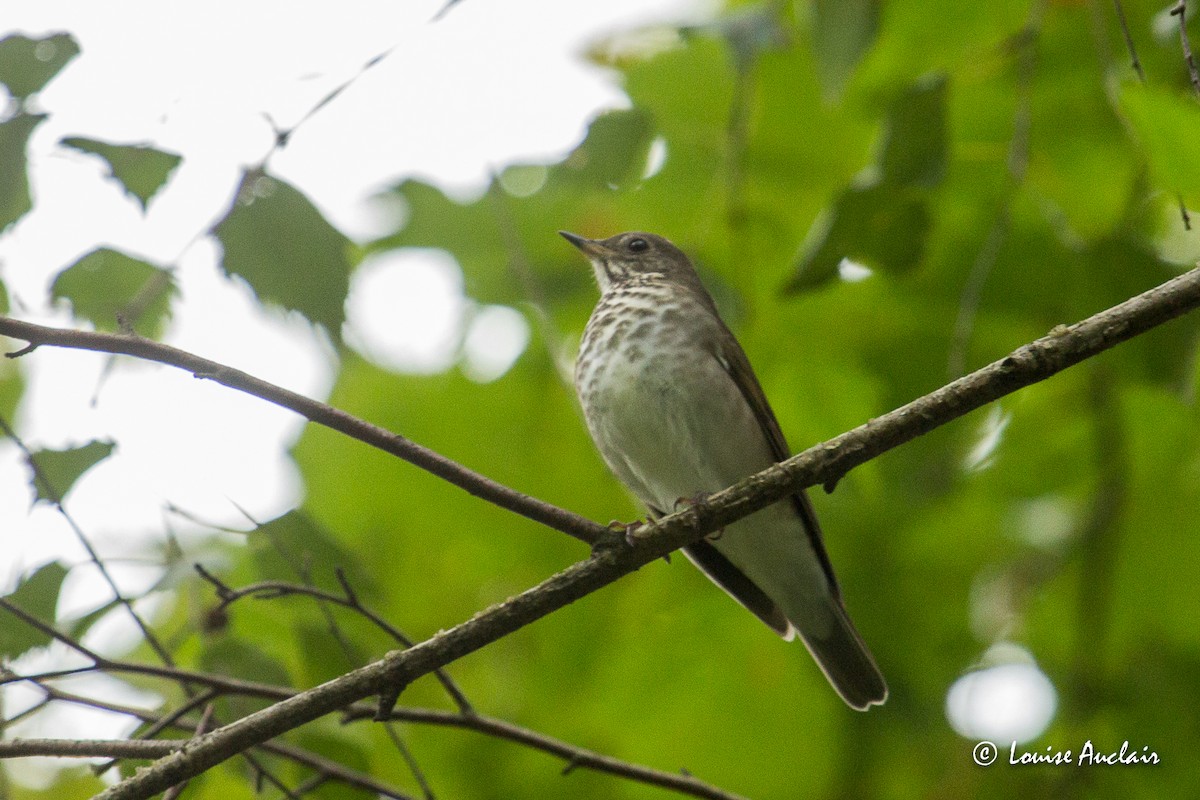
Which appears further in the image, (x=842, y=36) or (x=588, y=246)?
(x=588, y=246)

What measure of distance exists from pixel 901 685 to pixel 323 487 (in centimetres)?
251

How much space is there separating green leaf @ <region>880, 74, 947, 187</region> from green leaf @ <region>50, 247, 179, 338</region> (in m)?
2.10

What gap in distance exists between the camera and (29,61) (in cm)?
303

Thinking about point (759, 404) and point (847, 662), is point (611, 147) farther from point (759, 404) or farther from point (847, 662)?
point (847, 662)

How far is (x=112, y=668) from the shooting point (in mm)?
2631

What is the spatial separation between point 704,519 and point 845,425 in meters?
1.56

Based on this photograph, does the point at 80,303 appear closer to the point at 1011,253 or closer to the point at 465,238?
the point at 465,238

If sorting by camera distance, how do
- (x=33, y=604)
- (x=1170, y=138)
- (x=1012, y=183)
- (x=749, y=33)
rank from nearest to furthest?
(x=1170, y=138) < (x=33, y=604) < (x=1012, y=183) < (x=749, y=33)

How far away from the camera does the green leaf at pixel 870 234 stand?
333 cm

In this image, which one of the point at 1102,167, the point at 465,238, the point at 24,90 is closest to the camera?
the point at 24,90

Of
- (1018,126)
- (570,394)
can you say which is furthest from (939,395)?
(570,394)

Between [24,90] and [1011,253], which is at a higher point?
[1011,253]

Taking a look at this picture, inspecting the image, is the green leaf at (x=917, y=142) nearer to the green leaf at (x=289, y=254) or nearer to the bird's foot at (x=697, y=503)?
the bird's foot at (x=697, y=503)

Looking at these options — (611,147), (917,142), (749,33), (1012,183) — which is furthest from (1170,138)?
(611,147)
